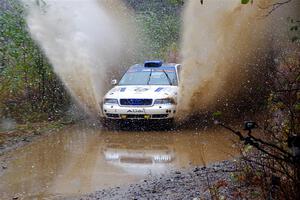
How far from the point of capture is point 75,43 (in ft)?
53.9

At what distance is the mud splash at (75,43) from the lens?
608 inches

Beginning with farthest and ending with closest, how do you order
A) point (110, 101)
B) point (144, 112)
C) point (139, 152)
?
point (110, 101) < point (144, 112) < point (139, 152)

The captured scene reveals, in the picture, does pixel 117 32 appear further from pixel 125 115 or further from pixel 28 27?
pixel 125 115

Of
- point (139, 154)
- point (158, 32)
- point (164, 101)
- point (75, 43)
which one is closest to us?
point (139, 154)

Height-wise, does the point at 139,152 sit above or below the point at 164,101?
below

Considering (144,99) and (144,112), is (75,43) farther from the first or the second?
(144,112)

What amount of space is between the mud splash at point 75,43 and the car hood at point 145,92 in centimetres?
130

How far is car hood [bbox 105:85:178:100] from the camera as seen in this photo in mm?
12719

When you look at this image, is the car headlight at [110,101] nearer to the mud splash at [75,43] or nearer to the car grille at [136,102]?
the car grille at [136,102]

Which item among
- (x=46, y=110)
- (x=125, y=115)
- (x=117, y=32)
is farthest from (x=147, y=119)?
(x=117, y=32)

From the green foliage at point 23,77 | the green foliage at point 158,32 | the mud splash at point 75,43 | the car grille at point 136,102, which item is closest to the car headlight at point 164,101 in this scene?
the car grille at point 136,102

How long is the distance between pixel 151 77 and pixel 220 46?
2147 millimetres

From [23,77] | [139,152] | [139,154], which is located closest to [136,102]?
[139,152]

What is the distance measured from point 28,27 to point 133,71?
11.5 ft
